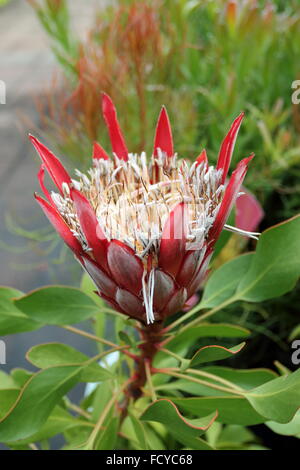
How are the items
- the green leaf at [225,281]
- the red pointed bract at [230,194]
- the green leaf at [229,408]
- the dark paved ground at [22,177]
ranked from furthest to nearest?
the dark paved ground at [22,177] < the green leaf at [225,281] < the green leaf at [229,408] < the red pointed bract at [230,194]

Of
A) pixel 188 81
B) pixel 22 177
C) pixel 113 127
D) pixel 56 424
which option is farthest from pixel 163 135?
pixel 22 177

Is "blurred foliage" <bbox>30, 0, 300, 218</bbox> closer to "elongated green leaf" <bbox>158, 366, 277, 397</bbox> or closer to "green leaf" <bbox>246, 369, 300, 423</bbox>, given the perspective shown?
"elongated green leaf" <bbox>158, 366, 277, 397</bbox>

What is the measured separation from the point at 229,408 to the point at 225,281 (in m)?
0.15

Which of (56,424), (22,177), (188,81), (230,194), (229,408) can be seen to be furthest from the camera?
(22,177)

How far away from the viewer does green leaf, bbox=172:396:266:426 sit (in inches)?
18.7

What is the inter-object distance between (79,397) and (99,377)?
696 mm

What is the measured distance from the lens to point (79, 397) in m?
1.19

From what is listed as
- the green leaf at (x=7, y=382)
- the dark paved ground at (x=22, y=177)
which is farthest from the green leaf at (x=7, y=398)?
the dark paved ground at (x=22, y=177)

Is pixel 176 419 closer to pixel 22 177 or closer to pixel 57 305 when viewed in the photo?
pixel 57 305

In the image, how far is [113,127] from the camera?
1.55ft

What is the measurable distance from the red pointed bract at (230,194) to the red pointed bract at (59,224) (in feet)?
0.37

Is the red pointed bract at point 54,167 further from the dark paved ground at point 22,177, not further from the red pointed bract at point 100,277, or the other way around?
the dark paved ground at point 22,177

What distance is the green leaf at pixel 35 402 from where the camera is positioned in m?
0.45

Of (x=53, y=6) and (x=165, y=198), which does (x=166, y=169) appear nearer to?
(x=165, y=198)
